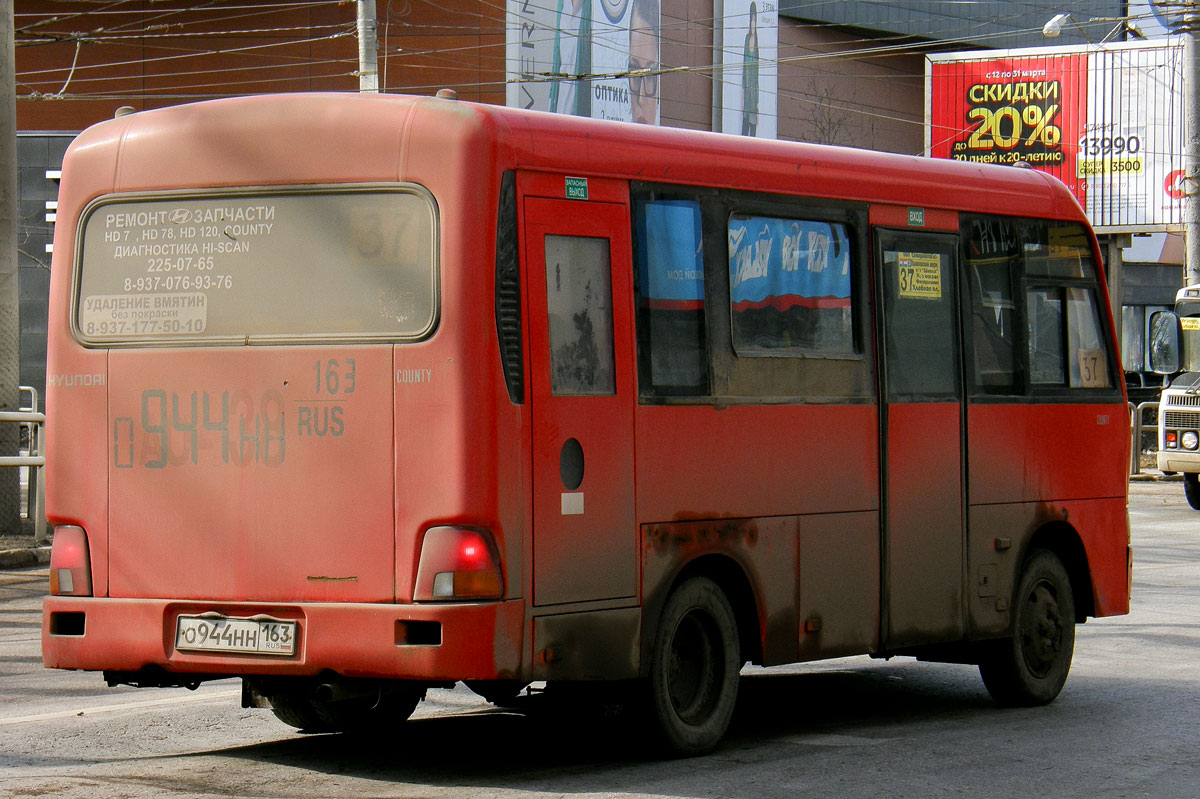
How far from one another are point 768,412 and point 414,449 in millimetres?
2002

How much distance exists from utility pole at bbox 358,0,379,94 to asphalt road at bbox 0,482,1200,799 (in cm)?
1464

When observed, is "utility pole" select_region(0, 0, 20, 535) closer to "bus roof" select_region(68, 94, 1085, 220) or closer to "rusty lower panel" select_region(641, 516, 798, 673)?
"bus roof" select_region(68, 94, 1085, 220)

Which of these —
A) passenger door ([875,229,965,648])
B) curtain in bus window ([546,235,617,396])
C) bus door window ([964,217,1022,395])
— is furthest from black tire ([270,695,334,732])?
bus door window ([964,217,1022,395])

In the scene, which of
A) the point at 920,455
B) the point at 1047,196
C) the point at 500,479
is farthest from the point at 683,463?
the point at 1047,196

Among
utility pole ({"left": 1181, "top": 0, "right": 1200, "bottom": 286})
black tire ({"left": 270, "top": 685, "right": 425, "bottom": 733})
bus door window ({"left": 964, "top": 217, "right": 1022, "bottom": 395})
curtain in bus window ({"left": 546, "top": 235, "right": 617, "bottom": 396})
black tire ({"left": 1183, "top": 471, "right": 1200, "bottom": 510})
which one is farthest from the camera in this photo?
utility pole ({"left": 1181, "top": 0, "right": 1200, "bottom": 286})

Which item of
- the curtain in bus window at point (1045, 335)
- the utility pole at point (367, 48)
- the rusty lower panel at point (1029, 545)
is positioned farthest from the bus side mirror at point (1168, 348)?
the utility pole at point (367, 48)

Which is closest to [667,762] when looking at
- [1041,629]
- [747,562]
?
[747,562]

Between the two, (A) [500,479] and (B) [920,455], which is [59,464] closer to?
(A) [500,479]

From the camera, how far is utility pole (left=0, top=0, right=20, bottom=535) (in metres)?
16.6

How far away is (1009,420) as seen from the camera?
964 centimetres

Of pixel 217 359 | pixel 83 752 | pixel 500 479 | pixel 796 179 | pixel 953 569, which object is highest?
pixel 796 179

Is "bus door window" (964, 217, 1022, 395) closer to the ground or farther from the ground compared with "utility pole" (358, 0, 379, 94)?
closer to the ground

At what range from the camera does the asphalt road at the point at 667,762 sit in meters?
7.13

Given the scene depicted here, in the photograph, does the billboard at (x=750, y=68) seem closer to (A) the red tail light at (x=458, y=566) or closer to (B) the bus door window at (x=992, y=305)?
(B) the bus door window at (x=992, y=305)
